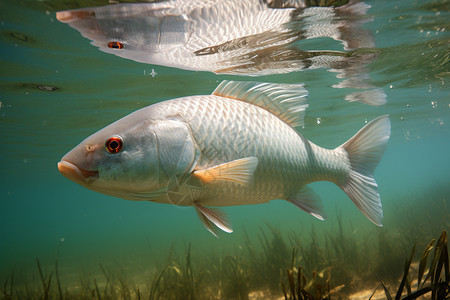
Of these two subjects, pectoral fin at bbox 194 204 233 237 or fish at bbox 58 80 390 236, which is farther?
pectoral fin at bbox 194 204 233 237

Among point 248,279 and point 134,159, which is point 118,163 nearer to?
point 134,159

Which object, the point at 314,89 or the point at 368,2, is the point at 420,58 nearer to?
the point at 314,89

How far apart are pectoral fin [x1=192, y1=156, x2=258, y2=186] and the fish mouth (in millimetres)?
812

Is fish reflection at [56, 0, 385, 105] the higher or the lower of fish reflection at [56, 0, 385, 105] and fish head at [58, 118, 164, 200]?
the higher

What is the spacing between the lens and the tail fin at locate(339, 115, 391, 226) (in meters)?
3.39

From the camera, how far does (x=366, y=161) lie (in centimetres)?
352

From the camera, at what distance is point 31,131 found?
17.5 meters

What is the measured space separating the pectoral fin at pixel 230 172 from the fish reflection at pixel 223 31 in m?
4.62

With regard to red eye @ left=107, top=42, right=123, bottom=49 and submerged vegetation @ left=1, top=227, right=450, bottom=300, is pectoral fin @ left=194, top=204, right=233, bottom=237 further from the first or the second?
red eye @ left=107, top=42, right=123, bottom=49

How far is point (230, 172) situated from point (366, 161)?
6.91ft

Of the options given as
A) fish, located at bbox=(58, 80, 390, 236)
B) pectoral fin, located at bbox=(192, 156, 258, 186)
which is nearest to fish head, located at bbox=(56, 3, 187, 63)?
fish, located at bbox=(58, 80, 390, 236)

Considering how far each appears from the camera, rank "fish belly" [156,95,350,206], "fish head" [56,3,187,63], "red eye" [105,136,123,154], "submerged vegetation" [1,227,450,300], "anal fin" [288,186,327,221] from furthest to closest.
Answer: "submerged vegetation" [1,227,450,300] → "fish head" [56,3,187,63] → "anal fin" [288,186,327,221] → "fish belly" [156,95,350,206] → "red eye" [105,136,123,154]

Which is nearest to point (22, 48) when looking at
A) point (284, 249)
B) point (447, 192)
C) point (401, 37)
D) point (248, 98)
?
point (248, 98)

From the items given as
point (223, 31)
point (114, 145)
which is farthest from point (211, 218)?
point (223, 31)
